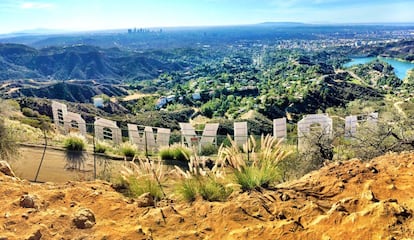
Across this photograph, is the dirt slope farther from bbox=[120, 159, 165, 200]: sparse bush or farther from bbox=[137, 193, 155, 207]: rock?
bbox=[120, 159, 165, 200]: sparse bush

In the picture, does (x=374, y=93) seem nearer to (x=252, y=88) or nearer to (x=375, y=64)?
(x=252, y=88)

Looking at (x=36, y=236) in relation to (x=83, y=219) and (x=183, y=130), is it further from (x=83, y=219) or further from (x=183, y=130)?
(x=183, y=130)

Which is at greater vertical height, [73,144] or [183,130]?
[73,144]

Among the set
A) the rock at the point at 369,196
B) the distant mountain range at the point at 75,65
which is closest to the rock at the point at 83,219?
the rock at the point at 369,196

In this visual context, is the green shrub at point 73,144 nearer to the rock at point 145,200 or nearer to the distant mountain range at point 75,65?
the rock at point 145,200

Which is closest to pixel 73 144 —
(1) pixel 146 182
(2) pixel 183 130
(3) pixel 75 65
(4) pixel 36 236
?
(2) pixel 183 130
